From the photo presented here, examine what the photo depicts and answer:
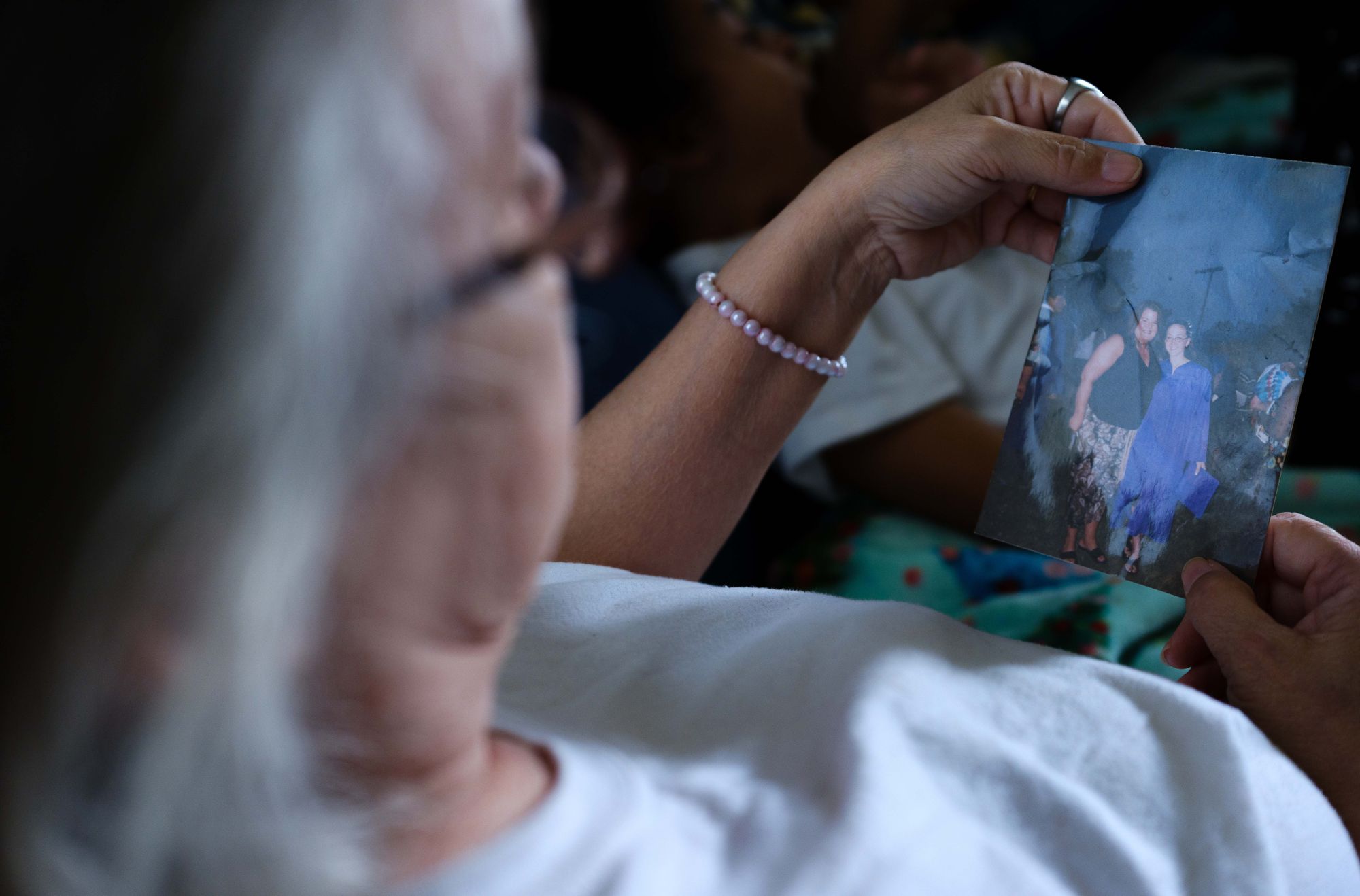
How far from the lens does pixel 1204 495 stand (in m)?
0.68

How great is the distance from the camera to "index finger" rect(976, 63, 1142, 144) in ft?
2.47

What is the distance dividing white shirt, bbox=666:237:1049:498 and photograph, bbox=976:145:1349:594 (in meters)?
0.54

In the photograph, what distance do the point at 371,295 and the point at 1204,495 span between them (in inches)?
23.6

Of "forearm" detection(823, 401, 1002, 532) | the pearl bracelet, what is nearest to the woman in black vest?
the pearl bracelet

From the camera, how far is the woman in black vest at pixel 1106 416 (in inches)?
27.9

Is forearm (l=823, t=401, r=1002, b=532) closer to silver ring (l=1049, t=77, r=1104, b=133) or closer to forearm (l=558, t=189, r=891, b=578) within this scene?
forearm (l=558, t=189, r=891, b=578)

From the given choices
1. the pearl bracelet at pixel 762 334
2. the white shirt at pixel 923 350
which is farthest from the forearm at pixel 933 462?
the pearl bracelet at pixel 762 334

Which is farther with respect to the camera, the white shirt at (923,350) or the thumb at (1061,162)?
the white shirt at (923,350)

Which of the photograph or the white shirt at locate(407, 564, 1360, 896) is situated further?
the photograph

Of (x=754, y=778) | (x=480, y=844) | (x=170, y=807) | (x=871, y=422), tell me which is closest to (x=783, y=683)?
(x=754, y=778)

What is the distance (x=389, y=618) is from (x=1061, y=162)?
0.59m

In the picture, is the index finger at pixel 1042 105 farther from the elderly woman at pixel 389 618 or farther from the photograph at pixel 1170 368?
the elderly woman at pixel 389 618

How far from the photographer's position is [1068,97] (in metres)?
0.76

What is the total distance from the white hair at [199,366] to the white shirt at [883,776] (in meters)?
0.15
